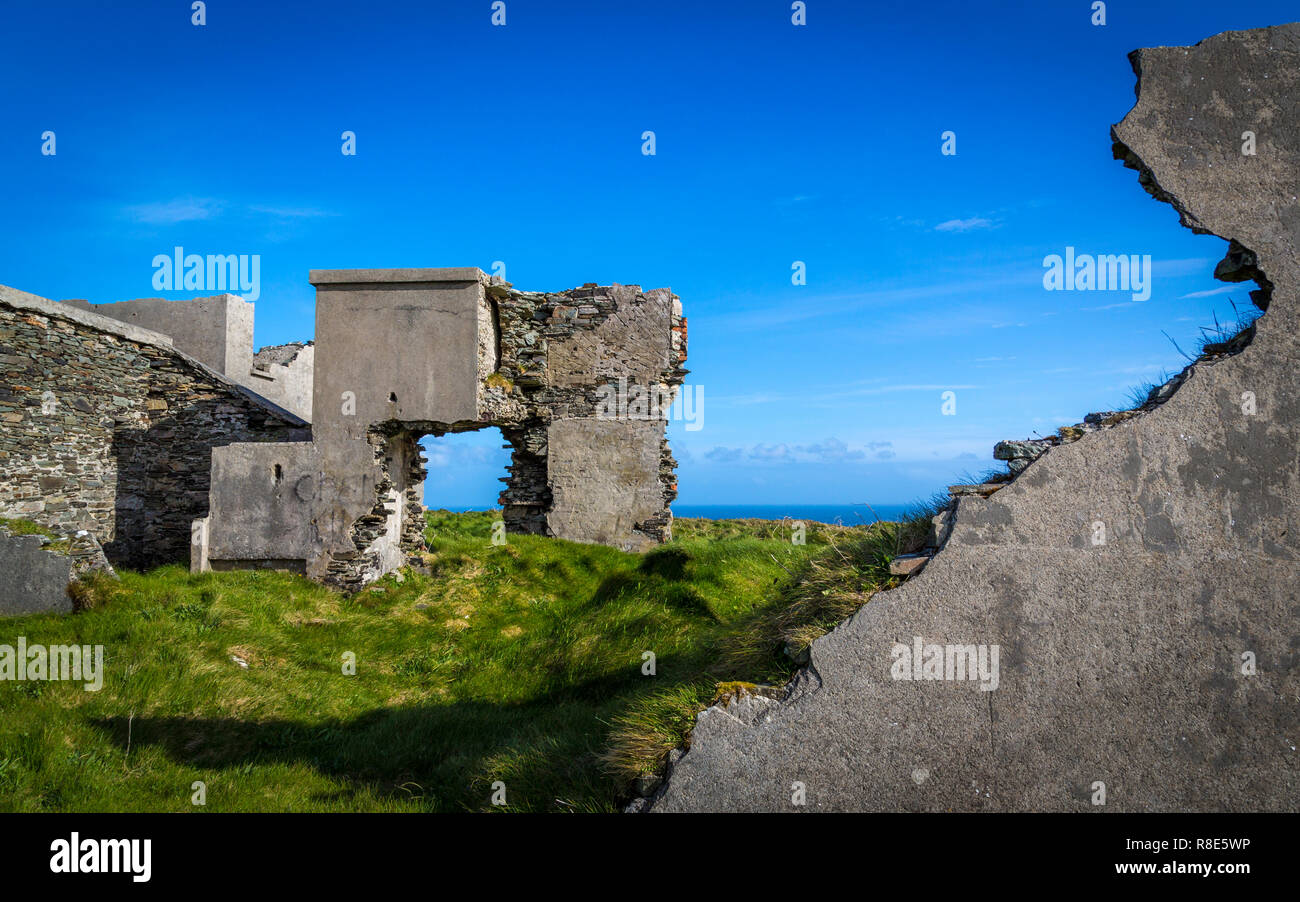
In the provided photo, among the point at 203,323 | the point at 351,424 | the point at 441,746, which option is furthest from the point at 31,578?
the point at 203,323

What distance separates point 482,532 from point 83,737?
9631mm

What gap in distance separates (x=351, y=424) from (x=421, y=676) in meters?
4.42

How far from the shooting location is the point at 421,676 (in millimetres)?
8289

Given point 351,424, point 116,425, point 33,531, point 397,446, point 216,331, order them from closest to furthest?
point 33,531
point 351,424
point 397,446
point 116,425
point 216,331

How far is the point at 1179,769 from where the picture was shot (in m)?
3.56

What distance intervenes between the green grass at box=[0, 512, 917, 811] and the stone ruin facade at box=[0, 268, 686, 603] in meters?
1.06

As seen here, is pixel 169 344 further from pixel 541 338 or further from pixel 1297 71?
pixel 1297 71

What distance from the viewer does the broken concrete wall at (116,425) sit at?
11.4 metres

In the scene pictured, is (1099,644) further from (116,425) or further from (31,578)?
(116,425)

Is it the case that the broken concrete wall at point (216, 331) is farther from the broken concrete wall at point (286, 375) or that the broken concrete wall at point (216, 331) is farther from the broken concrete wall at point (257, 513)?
the broken concrete wall at point (257, 513)

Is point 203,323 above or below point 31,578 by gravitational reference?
above

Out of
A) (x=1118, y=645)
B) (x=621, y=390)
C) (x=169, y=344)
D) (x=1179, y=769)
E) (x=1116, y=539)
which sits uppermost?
(x=169, y=344)

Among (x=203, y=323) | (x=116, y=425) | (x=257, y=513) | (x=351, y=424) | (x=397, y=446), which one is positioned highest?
(x=203, y=323)
